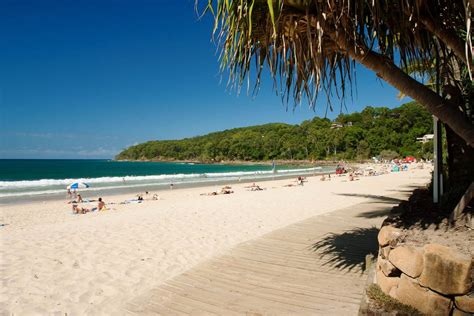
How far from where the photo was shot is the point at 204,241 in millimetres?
6055

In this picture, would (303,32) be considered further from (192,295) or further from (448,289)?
(192,295)

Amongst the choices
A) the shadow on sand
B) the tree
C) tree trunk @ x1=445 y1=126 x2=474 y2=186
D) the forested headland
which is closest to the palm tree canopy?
the tree

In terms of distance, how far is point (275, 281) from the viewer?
3.75 m

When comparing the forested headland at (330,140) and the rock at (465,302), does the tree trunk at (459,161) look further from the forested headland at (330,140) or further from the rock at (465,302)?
the forested headland at (330,140)

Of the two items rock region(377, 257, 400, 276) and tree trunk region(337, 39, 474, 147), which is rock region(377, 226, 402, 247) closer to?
rock region(377, 257, 400, 276)

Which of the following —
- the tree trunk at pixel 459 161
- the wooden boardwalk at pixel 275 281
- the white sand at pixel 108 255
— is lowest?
the white sand at pixel 108 255

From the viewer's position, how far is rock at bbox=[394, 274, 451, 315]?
2.10 m

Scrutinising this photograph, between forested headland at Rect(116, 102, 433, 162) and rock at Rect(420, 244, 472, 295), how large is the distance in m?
48.2

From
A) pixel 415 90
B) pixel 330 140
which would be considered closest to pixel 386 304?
pixel 415 90

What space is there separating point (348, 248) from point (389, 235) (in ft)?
7.97

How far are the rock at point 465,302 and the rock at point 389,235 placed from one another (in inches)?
21.4

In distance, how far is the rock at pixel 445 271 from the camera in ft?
6.64

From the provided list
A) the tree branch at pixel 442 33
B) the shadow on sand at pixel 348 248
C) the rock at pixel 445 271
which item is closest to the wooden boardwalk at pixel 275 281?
the shadow on sand at pixel 348 248

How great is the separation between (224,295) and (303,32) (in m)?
2.58
